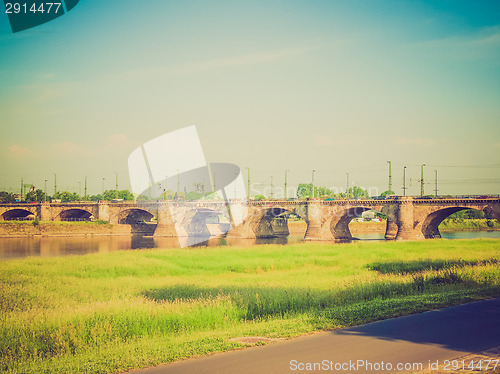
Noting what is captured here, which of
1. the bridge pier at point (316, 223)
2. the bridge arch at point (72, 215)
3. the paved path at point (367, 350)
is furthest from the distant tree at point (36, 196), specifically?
the paved path at point (367, 350)

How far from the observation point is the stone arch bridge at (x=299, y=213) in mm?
75625

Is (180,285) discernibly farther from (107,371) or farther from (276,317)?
(107,371)

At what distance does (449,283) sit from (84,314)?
1685 centimetres

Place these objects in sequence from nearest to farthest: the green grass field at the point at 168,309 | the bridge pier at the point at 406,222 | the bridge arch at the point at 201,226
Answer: the green grass field at the point at 168,309, the bridge pier at the point at 406,222, the bridge arch at the point at 201,226

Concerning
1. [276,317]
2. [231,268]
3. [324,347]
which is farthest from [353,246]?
[324,347]

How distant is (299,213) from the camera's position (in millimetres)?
93500

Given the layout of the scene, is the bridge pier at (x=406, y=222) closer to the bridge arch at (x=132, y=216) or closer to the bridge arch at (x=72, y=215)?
the bridge arch at (x=132, y=216)

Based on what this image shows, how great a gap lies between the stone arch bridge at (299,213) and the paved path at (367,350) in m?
63.9

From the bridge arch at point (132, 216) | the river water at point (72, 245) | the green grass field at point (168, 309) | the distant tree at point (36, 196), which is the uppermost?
the distant tree at point (36, 196)

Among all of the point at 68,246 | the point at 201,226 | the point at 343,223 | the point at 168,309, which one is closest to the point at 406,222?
the point at 343,223

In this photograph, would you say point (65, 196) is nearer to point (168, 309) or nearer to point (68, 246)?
point (68, 246)

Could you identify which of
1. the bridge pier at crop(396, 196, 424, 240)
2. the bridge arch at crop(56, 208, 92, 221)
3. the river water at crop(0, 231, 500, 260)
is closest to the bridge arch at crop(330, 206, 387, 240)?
the river water at crop(0, 231, 500, 260)

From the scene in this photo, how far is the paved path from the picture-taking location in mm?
10352

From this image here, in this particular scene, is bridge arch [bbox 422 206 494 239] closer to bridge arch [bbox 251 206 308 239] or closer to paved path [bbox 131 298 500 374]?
bridge arch [bbox 251 206 308 239]
